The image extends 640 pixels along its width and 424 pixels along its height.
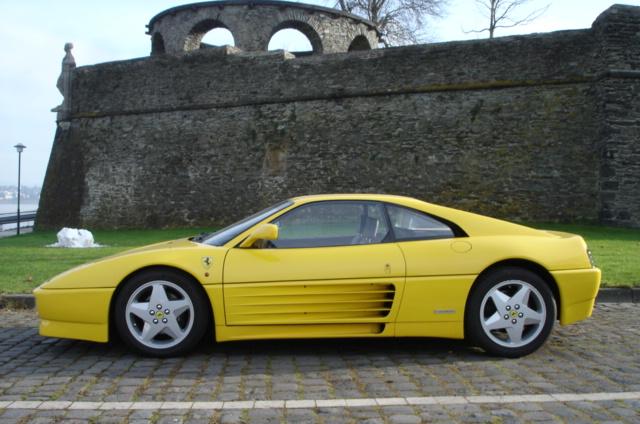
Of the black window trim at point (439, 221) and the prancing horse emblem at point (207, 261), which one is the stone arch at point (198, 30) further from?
the prancing horse emblem at point (207, 261)

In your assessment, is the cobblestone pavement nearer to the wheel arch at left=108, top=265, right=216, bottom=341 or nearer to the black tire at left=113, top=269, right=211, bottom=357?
the black tire at left=113, top=269, right=211, bottom=357

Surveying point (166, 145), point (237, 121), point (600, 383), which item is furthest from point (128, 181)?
point (600, 383)

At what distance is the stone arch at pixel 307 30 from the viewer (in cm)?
2553

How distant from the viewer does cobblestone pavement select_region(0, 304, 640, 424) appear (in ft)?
11.9

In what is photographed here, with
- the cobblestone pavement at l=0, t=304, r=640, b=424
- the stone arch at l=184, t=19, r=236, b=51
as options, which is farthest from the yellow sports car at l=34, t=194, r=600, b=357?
the stone arch at l=184, t=19, r=236, b=51

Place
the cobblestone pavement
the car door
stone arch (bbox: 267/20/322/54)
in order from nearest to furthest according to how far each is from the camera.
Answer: the cobblestone pavement
the car door
stone arch (bbox: 267/20/322/54)

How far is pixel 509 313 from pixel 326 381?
1.59 m

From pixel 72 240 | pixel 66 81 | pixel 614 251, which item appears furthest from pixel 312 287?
pixel 66 81

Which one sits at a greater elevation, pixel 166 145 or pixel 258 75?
pixel 258 75

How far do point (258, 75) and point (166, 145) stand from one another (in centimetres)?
419

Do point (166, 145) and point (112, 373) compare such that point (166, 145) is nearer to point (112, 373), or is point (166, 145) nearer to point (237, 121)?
point (237, 121)

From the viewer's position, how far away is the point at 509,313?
4.88 metres

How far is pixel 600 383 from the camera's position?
13.7ft

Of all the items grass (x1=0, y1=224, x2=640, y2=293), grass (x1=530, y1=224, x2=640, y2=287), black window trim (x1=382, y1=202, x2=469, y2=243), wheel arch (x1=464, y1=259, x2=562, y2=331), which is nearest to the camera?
wheel arch (x1=464, y1=259, x2=562, y2=331)
